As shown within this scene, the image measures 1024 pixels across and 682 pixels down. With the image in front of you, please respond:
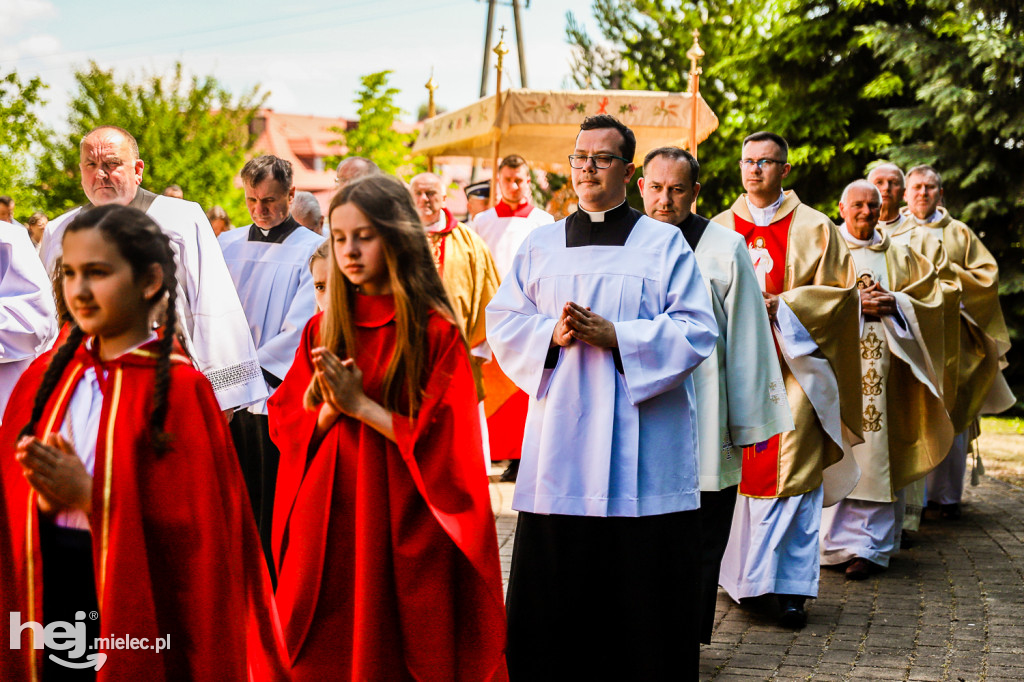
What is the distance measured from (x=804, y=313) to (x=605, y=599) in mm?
2488

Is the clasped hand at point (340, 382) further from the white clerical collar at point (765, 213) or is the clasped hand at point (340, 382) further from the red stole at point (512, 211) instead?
the red stole at point (512, 211)

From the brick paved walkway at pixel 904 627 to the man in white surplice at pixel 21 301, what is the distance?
2.95m

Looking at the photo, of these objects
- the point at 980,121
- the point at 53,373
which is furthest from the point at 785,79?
the point at 53,373

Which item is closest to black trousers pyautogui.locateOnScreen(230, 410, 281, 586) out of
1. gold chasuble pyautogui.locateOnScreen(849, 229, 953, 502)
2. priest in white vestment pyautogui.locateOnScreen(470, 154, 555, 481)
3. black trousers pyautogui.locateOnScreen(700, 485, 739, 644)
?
black trousers pyautogui.locateOnScreen(700, 485, 739, 644)

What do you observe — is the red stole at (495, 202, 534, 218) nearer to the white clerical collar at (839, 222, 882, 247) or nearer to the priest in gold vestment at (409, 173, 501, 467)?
the priest in gold vestment at (409, 173, 501, 467)

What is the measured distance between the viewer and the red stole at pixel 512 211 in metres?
10.2

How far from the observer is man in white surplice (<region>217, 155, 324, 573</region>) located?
5.81 m

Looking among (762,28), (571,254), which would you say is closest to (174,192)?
(571,254)

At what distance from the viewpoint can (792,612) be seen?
570cm

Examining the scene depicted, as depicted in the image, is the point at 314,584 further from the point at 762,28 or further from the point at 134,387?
the point at 762,28

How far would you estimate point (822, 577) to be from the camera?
6957mm

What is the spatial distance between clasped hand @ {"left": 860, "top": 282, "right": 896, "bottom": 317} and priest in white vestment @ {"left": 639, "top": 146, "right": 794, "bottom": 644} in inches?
91.6

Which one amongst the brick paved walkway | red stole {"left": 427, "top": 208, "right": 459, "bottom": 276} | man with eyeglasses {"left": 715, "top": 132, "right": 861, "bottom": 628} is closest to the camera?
the brick paved walkway

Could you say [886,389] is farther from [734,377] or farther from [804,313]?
[734,377]
